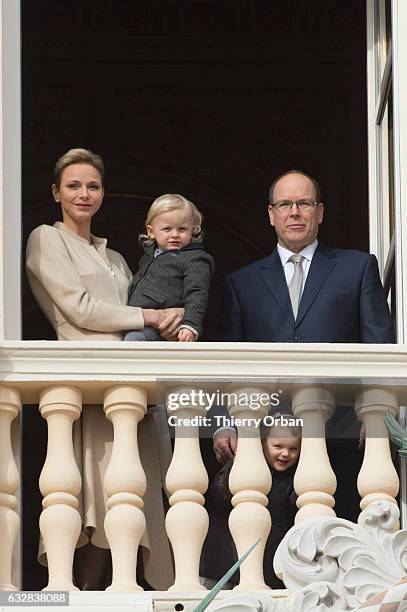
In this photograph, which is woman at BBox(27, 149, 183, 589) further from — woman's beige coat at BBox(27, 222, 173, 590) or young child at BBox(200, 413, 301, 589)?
young child at BBox(200, 413, 301, 589)

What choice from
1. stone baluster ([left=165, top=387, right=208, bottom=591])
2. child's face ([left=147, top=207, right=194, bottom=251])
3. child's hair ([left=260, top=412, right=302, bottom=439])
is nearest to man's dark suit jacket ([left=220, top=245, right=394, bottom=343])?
child's face ([left=147, top=207, right=194, bottom=251])

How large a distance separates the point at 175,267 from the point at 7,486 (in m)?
1.15

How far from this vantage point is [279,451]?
24.3 feet

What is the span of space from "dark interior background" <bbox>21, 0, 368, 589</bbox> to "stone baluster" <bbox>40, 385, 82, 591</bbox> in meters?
5.64

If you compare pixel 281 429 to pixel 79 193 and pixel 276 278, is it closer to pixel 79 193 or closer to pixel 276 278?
pixel 276 278

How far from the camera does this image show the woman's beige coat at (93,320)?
741 cm

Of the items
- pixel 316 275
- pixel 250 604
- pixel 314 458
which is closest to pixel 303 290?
pixel 316 275

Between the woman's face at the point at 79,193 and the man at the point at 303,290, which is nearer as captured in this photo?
the man at the point at 303,290

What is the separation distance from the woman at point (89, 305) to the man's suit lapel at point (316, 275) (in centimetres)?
46

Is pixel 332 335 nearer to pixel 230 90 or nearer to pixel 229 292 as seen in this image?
pixel 229 292

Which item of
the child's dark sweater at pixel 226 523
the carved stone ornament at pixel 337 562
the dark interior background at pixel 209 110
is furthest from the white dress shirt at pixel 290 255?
the dark interior background at pixel 209 110

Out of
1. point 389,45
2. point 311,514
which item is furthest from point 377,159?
point 311,514

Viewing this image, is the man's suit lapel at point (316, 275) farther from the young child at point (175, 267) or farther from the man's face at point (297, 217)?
the young child at point (175, 267)

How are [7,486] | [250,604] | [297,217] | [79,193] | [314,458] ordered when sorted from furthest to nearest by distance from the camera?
[297,217] < [79,193] < [314,458] < [7,486] < [250,604]
